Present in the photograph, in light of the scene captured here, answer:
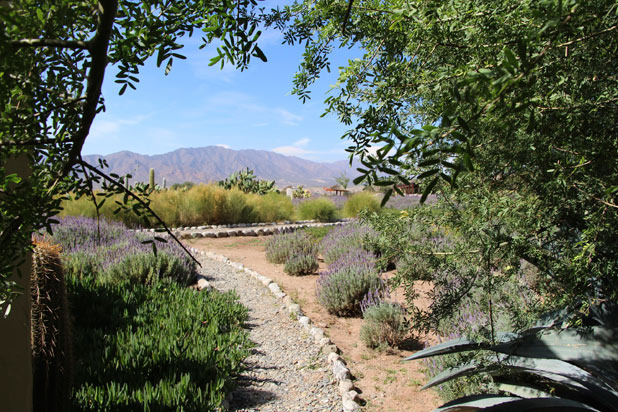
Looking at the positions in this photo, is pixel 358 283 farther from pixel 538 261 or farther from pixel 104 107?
pixel 104 107

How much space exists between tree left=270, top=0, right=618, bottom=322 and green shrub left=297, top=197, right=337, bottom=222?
16.1m

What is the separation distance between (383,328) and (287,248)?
5.07m

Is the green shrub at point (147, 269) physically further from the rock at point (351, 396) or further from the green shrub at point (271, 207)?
the green shrub at point (271, 207)

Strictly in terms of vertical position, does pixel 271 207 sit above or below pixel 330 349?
above

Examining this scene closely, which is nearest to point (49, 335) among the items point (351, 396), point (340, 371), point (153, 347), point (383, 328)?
point (153, 347)

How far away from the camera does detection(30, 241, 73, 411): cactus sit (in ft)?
8.05

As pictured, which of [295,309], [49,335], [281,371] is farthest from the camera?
[295,309]

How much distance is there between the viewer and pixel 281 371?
4.04 m

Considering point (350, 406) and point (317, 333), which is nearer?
point (350, 406)

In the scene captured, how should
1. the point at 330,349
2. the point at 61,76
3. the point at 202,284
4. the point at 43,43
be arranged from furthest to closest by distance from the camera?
the point at 202,284 → the point at 330,349 → the point at 61,76 → the point at 43,43

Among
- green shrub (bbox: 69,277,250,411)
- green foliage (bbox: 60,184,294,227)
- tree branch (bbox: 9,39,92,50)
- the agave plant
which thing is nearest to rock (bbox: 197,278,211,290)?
green shrub (bbox: 69,277,250,411)

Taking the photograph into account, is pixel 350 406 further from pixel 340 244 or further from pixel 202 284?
pixel 340 244

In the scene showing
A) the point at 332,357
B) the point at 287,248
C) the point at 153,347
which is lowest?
the point at 332,357

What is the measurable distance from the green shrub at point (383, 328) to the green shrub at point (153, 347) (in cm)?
140
